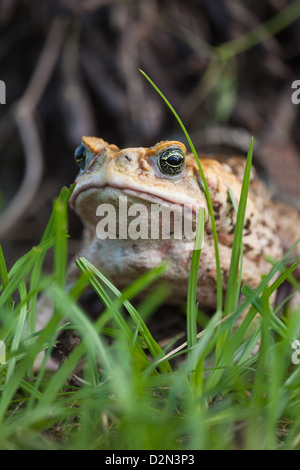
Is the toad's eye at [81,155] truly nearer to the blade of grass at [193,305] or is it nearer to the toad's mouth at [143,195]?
the toad's mouth at [143,195]

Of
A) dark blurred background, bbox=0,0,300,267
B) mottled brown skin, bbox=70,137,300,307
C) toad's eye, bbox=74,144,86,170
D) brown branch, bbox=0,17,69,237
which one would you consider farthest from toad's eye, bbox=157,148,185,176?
brown branch, bbox=0,17,69,237

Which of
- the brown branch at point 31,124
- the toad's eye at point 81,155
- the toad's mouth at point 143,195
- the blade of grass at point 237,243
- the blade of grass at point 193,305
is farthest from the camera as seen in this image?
the brown branch at point 31,124

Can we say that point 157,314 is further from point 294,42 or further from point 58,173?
point 294,42

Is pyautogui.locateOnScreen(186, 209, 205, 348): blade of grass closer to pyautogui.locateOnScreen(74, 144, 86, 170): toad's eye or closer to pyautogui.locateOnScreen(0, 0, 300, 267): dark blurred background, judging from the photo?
pyautogui.locateOnScreen(74, 144, 86, 170): toad's eye

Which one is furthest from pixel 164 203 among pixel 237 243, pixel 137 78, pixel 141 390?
pixel 137 78

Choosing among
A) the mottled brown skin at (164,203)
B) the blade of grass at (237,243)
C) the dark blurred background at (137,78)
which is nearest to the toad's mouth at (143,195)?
the mottled brown skin at (164,203)

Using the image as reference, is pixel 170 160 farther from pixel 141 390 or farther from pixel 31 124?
pixel 31 124
